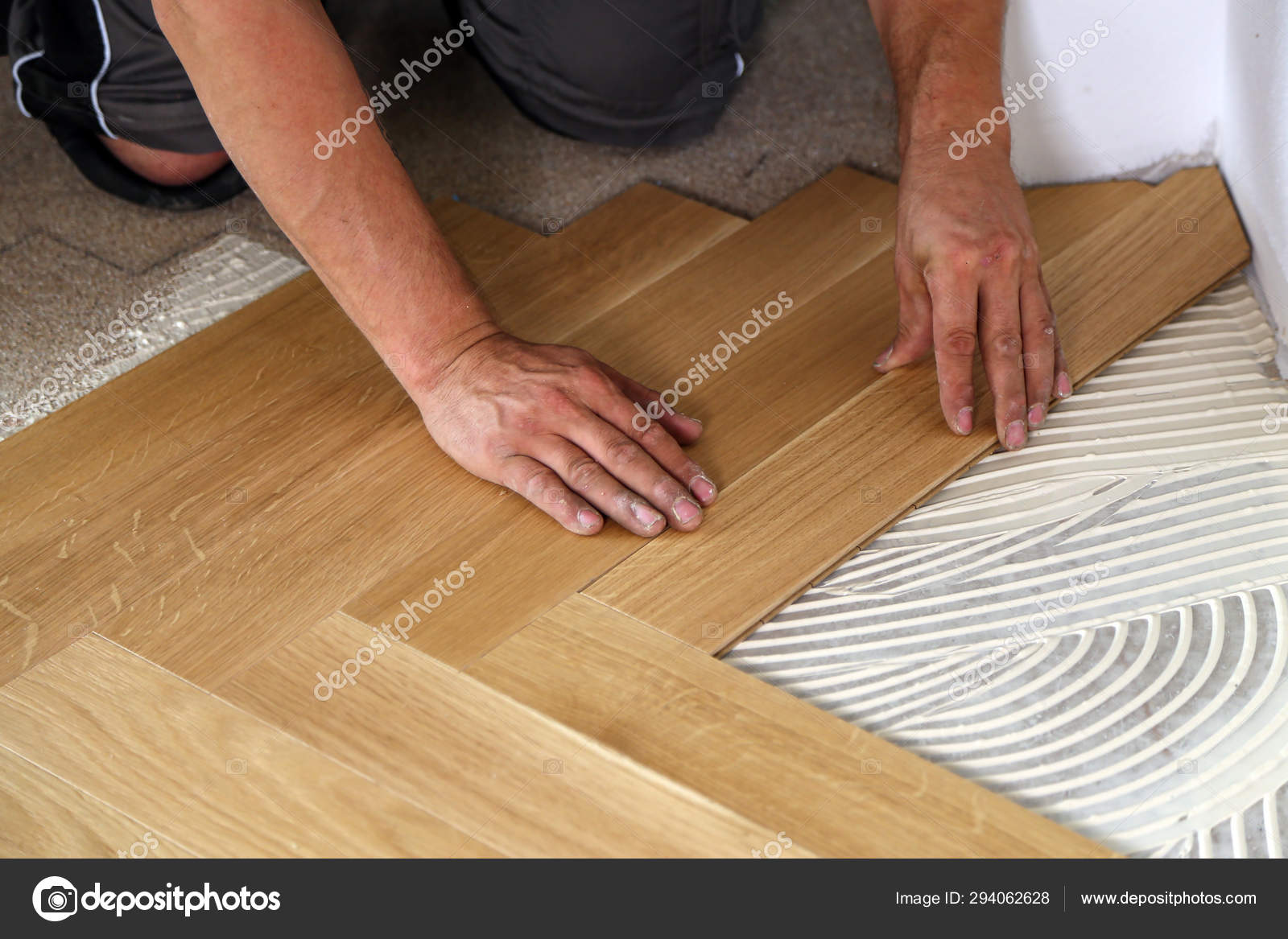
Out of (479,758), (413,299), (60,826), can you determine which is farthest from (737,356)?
(60,826)

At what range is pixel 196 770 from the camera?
97cm

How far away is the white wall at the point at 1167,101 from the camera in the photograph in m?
1.49

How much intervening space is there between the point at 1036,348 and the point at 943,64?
0.41m

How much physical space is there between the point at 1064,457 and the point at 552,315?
2.22 ft

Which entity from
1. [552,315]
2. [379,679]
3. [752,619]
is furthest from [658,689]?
[552,315]

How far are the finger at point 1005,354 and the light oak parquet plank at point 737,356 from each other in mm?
160

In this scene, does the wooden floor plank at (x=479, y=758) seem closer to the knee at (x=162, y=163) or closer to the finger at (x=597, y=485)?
the finger at (x=597, y=485)

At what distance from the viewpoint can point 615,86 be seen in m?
1.87

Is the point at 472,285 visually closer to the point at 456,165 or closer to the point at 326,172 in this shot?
the point at 326,172

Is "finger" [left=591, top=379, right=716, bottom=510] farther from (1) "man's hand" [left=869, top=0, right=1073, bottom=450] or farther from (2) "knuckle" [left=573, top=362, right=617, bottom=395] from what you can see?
(1) "man's hand" [left=869, top=0, right=1073, bottom=450]

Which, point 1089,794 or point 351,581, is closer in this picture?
point 1089,794
